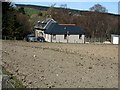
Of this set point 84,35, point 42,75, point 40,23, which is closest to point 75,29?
point 84,35

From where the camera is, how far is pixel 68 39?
154 feet

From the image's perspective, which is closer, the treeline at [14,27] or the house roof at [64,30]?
the treeline at [14,27]

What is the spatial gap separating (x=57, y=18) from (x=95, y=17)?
27.2 feet

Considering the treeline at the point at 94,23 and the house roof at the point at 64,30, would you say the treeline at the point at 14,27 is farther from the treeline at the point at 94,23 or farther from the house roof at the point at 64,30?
the treeline at the point at 94,23

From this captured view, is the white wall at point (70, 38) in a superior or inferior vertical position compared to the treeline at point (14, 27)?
inferior

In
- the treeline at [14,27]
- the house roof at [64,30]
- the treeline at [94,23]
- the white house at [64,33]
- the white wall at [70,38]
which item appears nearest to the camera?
the treeline at [14,27]

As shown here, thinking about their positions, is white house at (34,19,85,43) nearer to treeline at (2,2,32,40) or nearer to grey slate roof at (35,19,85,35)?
grey slate roof at (35,19,85,35)

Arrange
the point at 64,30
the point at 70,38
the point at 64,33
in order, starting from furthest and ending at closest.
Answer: the point at 70,38, the point at 64,30, the point at 64,33

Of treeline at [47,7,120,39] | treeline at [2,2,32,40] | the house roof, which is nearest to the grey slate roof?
the house roof

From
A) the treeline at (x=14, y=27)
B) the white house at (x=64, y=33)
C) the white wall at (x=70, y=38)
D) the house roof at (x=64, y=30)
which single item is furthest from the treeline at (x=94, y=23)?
the treeline at (x=14, y=27)

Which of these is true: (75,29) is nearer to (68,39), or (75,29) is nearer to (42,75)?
(68,39)

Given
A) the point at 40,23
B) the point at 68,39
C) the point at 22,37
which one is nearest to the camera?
the point at 22,37

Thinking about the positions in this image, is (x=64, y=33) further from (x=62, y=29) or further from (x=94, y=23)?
(x=94, y=23)

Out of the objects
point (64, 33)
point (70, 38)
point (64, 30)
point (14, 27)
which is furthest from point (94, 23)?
point (14, 27)
